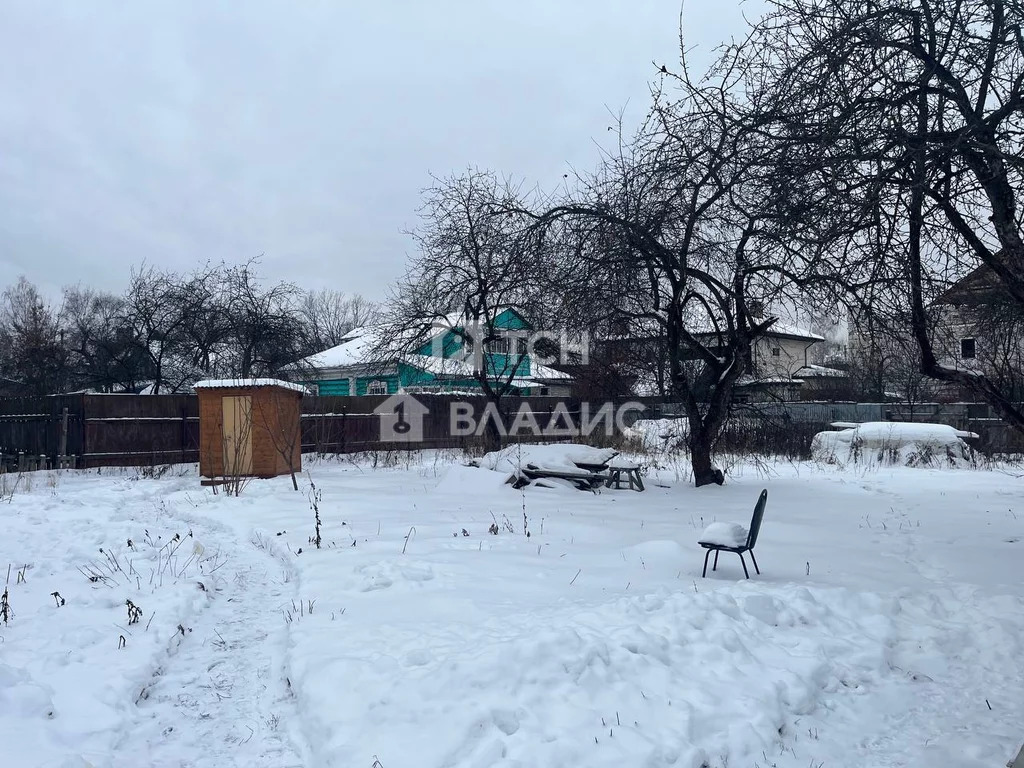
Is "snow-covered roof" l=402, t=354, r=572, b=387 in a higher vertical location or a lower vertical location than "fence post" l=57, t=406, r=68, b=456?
higher

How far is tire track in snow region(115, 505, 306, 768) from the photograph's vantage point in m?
3.26

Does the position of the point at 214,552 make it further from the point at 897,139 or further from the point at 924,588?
the point at 897,139

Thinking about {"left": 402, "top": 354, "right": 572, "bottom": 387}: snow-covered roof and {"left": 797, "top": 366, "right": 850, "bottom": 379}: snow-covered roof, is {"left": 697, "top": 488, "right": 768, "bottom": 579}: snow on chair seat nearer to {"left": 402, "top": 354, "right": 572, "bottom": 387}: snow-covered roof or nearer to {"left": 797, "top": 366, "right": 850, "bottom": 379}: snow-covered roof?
{"left": 402, "top": 354, "right": 572, "bottom": 387}: snow-covered roof

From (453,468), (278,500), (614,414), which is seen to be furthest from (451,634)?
(614,414)

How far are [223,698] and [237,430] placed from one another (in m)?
10.4

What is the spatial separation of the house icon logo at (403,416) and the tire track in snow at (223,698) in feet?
52.3

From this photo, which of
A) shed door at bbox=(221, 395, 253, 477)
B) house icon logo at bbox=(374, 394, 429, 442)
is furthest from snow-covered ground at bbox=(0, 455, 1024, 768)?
house icon logo at bbox=(374, 394, 429, 442)

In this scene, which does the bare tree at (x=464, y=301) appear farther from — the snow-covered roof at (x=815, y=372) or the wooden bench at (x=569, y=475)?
the snow-covered roof at (x=815, y=372)

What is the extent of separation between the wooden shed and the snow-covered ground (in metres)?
Answer: 5.14

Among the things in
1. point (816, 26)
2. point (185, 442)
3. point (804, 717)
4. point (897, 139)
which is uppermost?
point (816, 26)

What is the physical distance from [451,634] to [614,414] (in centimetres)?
1835

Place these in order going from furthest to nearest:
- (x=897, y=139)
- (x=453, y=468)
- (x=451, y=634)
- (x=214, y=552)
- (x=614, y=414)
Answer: (x=614, y=414) → (x=453, y=468) → (x=214, y=552) → (x=897, y=139) → (x=451, y=634)

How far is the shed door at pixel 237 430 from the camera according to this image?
13453 millimetres

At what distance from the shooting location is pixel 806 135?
6.05 m
